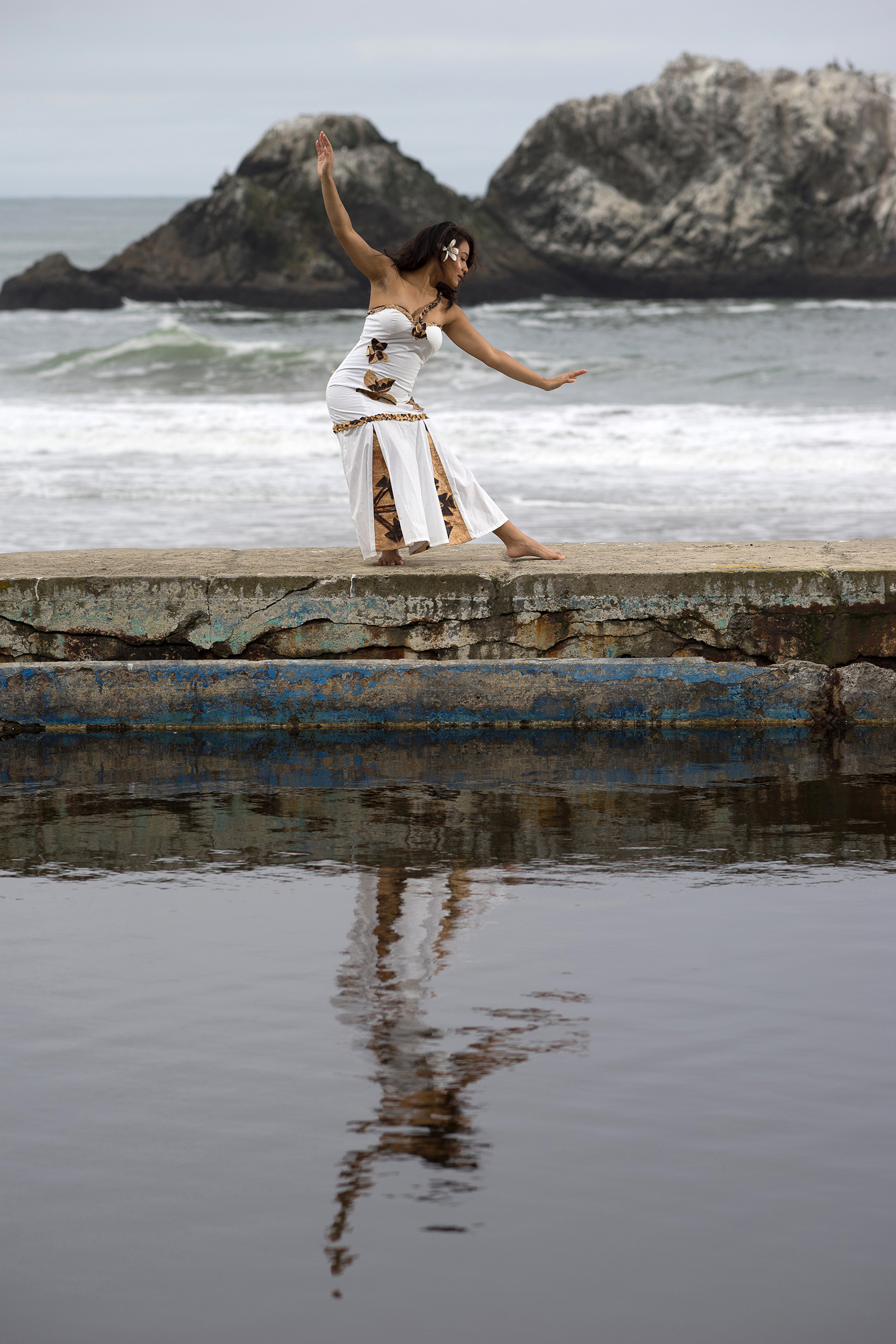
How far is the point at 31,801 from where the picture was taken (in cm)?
410

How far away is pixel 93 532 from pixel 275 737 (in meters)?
5.25

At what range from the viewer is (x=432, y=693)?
4883 millimetres

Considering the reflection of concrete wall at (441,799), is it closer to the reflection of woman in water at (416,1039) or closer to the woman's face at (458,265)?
the reflection of woman in water at (416,1039)

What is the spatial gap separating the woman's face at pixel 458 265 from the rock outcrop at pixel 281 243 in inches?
1707

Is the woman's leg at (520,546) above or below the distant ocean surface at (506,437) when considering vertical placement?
below

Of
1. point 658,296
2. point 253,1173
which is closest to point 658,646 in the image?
point 253,1173

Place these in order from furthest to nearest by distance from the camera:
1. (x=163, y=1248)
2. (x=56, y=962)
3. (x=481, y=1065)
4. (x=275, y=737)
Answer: (x=275, y=737)
(x=56, y=962)
(x=481, y=1065)
(x=163, y=1248)

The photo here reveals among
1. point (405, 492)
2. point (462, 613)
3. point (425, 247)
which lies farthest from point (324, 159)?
point (462, 613)

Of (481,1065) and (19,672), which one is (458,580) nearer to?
(19,672)

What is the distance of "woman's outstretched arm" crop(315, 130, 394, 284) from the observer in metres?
4.94

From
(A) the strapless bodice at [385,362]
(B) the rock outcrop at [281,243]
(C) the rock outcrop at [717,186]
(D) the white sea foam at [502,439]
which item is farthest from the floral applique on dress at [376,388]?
(C) the rock outcrop at [717,186]

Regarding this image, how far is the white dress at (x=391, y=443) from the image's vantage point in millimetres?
5199

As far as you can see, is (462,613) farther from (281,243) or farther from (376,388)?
(281,243)

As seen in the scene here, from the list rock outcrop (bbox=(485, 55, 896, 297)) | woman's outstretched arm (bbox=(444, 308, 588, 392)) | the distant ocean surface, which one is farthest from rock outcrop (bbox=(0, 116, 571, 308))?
woman's outstretched arm (bbox=(444, 308, 588, 392))
